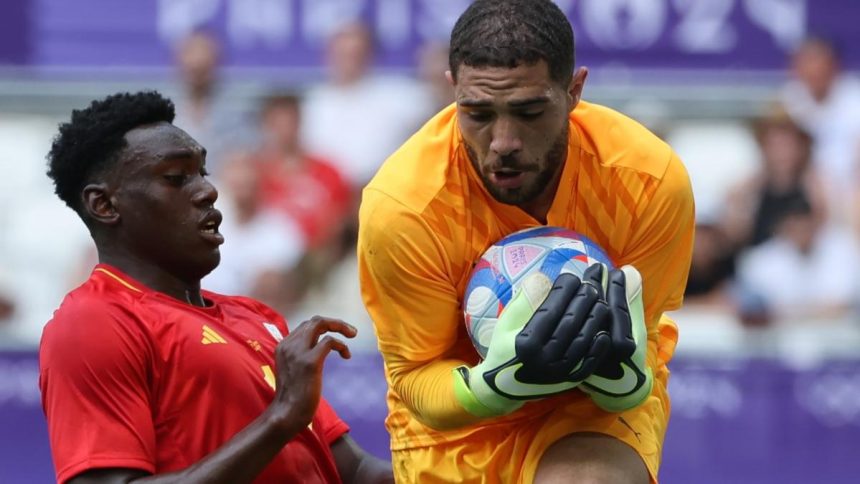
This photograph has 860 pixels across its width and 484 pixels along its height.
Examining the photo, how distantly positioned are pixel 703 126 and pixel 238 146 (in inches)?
125

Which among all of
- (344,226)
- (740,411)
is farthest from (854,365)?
(344,226)

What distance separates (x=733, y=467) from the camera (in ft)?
32.6

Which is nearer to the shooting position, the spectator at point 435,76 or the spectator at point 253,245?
the spectator at point 435,76

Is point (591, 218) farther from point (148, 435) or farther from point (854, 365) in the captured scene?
point (854, 365)

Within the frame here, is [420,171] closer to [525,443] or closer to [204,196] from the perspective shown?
[204,196]

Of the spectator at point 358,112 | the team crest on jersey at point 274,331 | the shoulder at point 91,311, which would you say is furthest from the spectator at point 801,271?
the shoulder at point 91,311

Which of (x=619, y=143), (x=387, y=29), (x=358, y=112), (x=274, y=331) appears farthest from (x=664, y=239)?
(x=387, y=29)

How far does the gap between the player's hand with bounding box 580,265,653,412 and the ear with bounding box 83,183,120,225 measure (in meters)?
1.61

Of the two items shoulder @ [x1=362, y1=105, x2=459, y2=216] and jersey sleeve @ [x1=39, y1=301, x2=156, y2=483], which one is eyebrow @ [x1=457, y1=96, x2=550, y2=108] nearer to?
shoulder @ [x1=362, y1=105, x2=459, y2=216]

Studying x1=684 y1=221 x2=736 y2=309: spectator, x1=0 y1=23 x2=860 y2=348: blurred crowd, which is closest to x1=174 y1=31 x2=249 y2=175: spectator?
x1=0 y1=23 x2=860 y2=348: blurred crowd

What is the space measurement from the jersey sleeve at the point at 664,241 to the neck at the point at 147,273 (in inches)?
57.9

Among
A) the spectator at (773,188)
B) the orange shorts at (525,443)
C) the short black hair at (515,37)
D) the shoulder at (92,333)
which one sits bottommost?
the spectator at (773,188)

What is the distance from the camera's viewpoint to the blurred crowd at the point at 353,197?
391 inches

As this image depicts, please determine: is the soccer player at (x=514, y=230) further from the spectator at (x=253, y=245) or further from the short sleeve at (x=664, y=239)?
the spectator at (x=253, y=245)
